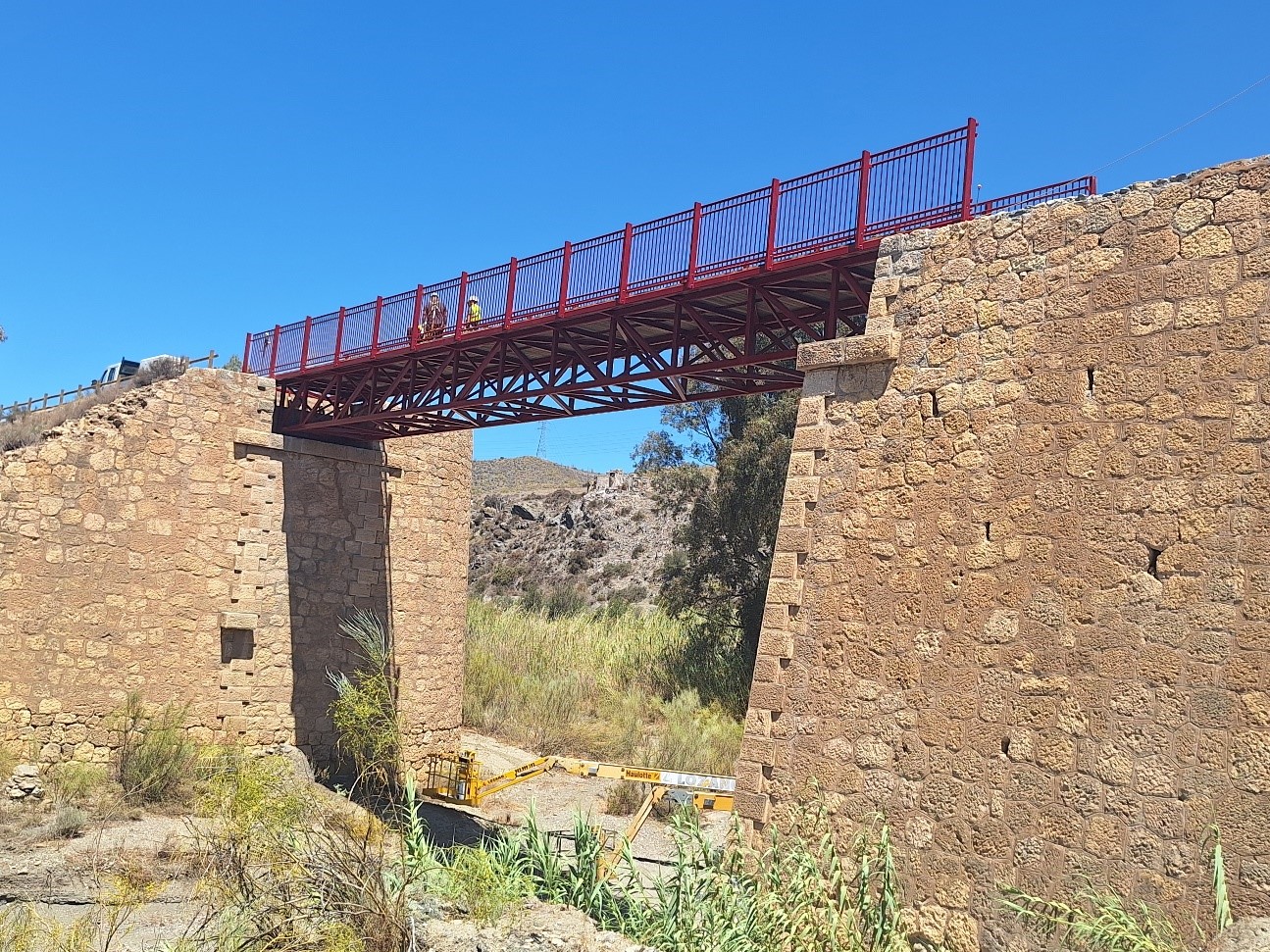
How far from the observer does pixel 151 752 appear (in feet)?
51.3

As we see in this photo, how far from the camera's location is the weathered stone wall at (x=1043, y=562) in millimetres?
6863

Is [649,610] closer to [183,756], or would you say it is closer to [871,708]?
[183,756]

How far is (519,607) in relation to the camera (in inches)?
1403

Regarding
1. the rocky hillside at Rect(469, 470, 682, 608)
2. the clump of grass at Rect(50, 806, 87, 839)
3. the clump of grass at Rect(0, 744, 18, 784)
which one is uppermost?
the rocky hillside at Rect(469, 470, 682, 608)

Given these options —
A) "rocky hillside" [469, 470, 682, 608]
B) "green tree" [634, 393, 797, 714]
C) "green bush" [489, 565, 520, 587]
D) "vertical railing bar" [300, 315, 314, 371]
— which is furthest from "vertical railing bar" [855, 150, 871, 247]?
"green bush" [489, 565, 520, 587]

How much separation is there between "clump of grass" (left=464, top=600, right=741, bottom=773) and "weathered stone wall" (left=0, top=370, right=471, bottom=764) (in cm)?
436

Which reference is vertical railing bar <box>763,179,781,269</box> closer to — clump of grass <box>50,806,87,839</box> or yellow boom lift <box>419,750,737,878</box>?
yellow boom lift <box>419,750,737,878</box>

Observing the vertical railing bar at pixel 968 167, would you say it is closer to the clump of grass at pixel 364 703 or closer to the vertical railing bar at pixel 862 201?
the vertical railing bar at pixel 862 201

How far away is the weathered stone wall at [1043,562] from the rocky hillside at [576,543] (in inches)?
1268

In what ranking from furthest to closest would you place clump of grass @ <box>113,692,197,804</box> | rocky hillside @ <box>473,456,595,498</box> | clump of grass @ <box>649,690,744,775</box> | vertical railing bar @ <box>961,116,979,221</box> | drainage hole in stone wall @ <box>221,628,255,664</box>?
1. rocky hillside @ <box>473,456,595,498</box>
2. clump of grass @ <box>649,690,744,775</box>
3. drainage hole in stone wall @ <box>221,628,255,664</box>
4. clump of grass @ <box>113,692,197,804</box>
5. vertical railing bar @ <box>961,116,979,221</box>

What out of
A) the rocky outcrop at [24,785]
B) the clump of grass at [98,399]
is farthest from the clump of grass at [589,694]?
the rocky outcrop at [24,785]

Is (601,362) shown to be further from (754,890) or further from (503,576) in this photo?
(503,576)

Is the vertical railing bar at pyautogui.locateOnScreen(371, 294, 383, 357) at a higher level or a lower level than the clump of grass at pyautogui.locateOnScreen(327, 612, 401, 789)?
higher

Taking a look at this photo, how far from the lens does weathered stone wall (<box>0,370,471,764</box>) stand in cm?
1545
